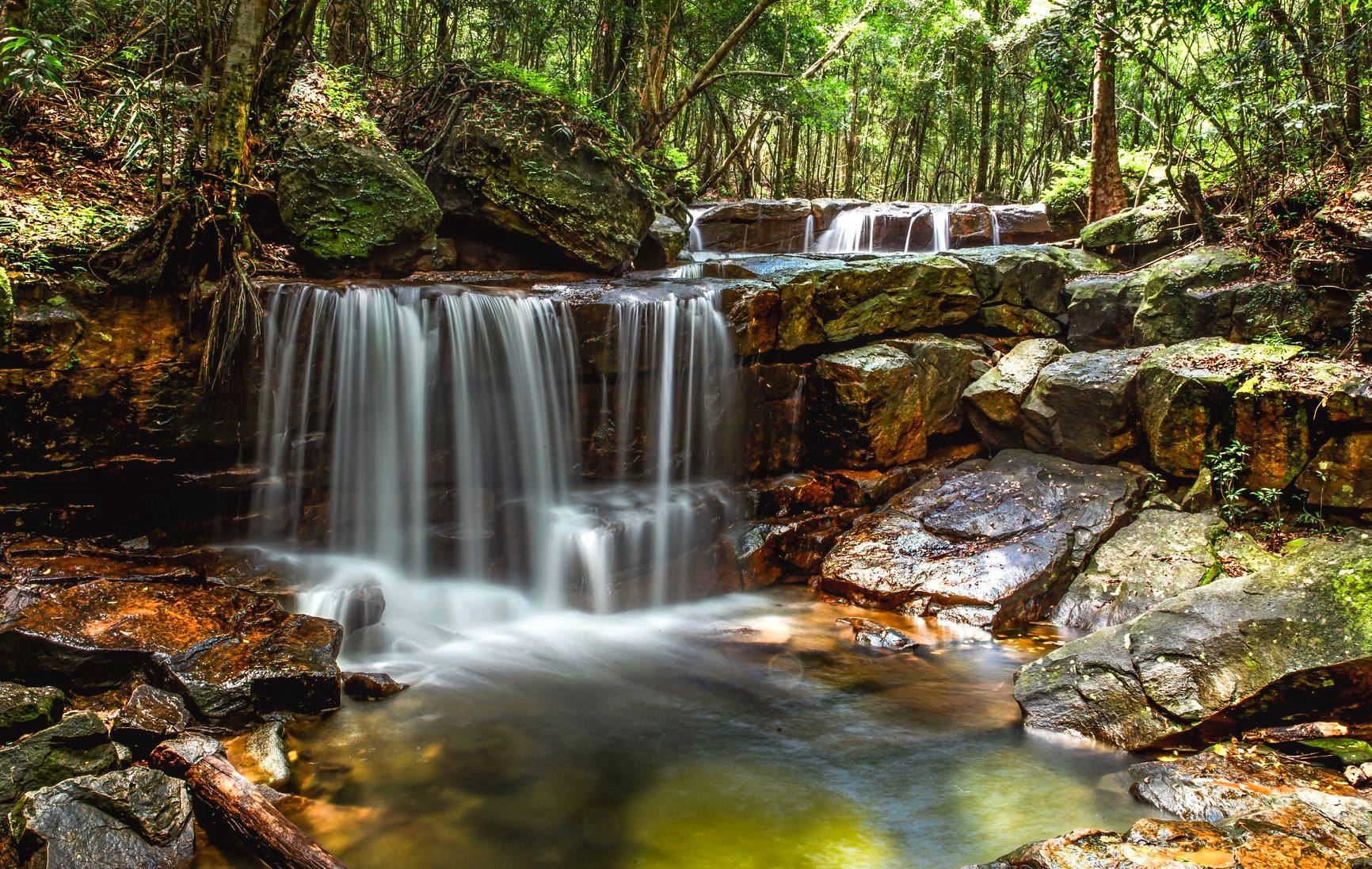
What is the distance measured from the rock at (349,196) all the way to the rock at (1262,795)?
26.9 feet

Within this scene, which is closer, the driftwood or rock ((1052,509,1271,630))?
the driftwood

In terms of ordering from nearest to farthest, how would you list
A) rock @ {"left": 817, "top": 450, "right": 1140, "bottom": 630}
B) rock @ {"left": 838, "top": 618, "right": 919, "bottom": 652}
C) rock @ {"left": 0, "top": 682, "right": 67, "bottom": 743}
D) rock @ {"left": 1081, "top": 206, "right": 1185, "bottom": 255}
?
rock @ {"left": 0, "top": 682, "right": 67, "bottom": 743}
rock @ {"left": 838, "top": 618, "right": 919, "bottom": 652}
rock @ {"left": 817, "top": 450, "right": 1140, "bottom": 630}
rock @ {"left": 1081, "top": 206, "right": 1185, "bottom": 255}

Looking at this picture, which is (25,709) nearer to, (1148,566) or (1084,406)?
(1148,566)

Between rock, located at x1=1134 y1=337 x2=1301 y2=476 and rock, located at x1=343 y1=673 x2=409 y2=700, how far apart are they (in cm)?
759

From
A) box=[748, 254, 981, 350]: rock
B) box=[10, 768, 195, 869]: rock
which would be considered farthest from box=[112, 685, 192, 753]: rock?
box=[748, 254, 981, 350]: rock

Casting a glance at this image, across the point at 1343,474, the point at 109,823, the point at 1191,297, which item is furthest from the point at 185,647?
the point at 1191,297

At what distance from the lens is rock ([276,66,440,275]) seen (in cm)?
795

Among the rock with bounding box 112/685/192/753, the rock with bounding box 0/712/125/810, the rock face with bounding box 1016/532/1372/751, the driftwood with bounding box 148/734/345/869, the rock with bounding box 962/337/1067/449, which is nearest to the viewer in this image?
the driftwood with bounding box 148/734/345/869

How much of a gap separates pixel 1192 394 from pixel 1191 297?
1.79 m

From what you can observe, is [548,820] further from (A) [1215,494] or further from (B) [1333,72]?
(B) [1333,72]

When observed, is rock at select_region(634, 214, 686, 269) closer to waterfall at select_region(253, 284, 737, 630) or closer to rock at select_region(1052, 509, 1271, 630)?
waterfall at select_region(253, 284, 737, 630)

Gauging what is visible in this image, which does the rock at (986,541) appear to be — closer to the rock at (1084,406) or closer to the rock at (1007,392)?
the rock at (1084,406)

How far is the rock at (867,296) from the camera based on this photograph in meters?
9.12

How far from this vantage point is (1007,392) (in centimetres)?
889
